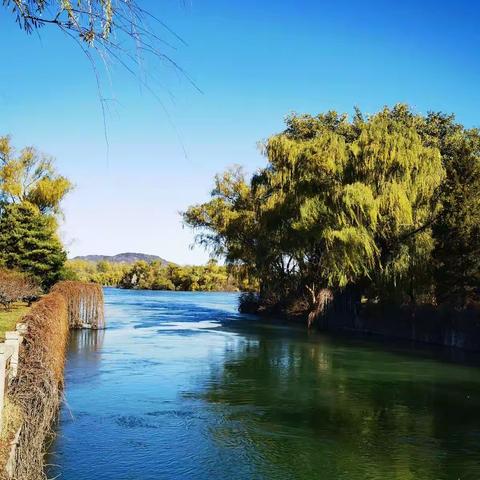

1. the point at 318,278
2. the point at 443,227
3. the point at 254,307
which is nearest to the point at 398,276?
the point at 443,227

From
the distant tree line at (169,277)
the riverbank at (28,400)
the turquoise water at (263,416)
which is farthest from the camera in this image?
the distant tree line at (169,277)

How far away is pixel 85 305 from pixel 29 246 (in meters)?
6.61

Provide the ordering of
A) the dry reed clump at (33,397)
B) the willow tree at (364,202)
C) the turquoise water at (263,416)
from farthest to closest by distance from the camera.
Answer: the willow tree at (364,202), the turquoise water at (263,416), the dry reed clump at (33,397)

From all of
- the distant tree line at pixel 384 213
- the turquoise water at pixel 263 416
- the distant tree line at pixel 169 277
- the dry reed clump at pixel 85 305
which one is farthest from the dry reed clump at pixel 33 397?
the distant tree line at pixel 169 277

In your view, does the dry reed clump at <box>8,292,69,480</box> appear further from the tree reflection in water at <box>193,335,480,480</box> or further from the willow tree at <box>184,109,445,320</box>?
the willow tree at <box>184,109,445,320</box>

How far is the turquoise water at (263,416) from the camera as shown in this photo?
8.81 meters

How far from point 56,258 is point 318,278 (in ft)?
52.9

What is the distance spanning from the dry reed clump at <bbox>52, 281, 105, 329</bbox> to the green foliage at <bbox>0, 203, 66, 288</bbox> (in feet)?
16.2

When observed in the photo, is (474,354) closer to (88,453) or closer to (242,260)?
(88,453)

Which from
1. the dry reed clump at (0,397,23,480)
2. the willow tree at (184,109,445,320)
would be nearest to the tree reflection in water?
the dry reed clump at (0,397,23,480)

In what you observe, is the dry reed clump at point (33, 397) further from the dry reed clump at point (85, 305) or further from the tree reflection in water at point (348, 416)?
the dry reed clump at point (85, 305)

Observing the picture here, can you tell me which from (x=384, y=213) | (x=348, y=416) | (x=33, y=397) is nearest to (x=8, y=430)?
(x=33, y=397)

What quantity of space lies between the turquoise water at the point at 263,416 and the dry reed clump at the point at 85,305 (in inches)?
140

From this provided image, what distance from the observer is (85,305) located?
27.8m
